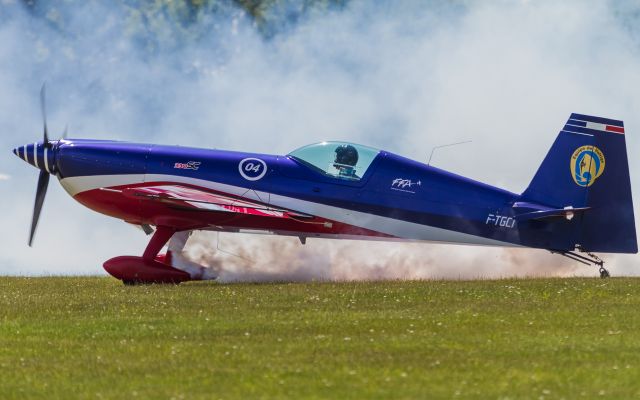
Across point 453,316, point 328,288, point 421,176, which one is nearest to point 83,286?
point 328,288

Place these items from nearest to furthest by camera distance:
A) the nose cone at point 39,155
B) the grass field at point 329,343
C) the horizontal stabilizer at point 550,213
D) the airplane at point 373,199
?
the grass field at point 329,343 < the horizontal stabilizer at point 550,213 < the airplane at point 373,199 < the nose cone at point 39,155

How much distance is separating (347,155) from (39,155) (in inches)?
263

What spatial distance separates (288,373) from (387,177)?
1118 centimetres

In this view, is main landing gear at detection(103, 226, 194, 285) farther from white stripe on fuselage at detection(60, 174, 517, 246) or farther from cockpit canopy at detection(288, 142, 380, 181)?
cockpit canopy at detection(288, 142, 380, 181)

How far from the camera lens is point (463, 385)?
9.22 m

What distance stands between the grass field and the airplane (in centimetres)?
292

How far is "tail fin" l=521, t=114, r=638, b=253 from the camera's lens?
67.7 feet

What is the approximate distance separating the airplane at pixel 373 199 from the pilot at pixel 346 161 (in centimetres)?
2

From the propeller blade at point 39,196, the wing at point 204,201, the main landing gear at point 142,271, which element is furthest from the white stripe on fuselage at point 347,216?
the propeller blade at point 39,196

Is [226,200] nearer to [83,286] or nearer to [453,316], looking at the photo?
[83,286]

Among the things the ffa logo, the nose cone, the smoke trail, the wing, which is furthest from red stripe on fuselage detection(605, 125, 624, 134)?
the nose cone

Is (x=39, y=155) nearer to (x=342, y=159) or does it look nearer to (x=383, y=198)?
(x=342, y=159)

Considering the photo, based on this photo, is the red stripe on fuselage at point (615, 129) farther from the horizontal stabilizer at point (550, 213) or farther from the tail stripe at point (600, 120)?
the horizontal stabilizer at point (550, 213)

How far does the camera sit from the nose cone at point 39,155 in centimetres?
2200
